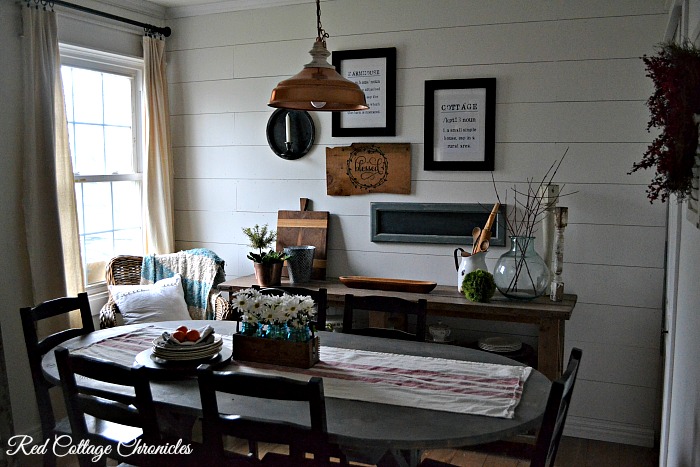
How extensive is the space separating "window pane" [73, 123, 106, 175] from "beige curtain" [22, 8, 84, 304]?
0.33m

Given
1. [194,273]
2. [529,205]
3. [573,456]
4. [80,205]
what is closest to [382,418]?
[573,456]

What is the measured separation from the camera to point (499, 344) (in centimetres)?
365

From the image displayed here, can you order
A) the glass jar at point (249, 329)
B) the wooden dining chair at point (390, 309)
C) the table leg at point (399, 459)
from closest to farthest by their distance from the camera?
the table leg at point (399, 459)
the glass jar at point (249, 329)
the wooden dining chair at point (390, 309)

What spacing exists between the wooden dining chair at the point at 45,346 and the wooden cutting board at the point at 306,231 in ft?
5.07

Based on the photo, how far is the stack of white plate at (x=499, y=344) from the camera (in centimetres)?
361

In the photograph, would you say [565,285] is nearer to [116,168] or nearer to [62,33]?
[116,168]

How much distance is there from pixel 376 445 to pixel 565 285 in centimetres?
224

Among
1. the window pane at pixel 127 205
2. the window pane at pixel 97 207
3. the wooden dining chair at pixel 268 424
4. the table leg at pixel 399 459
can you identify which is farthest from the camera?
the window pane at pixel 127 205

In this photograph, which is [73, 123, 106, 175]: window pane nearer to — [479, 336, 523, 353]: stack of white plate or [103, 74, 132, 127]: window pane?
[103, 74, 132, 127]: window pane

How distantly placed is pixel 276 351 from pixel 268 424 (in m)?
0.70

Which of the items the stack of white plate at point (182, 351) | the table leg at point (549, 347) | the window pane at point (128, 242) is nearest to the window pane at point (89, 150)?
the window pane at point (128, 242)

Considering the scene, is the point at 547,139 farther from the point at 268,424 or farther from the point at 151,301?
the point at 268,424

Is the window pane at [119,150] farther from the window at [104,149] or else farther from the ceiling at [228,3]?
the ceiling at [228,3]

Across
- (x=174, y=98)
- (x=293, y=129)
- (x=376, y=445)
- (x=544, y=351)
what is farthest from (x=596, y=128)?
(x=174, y=98)
